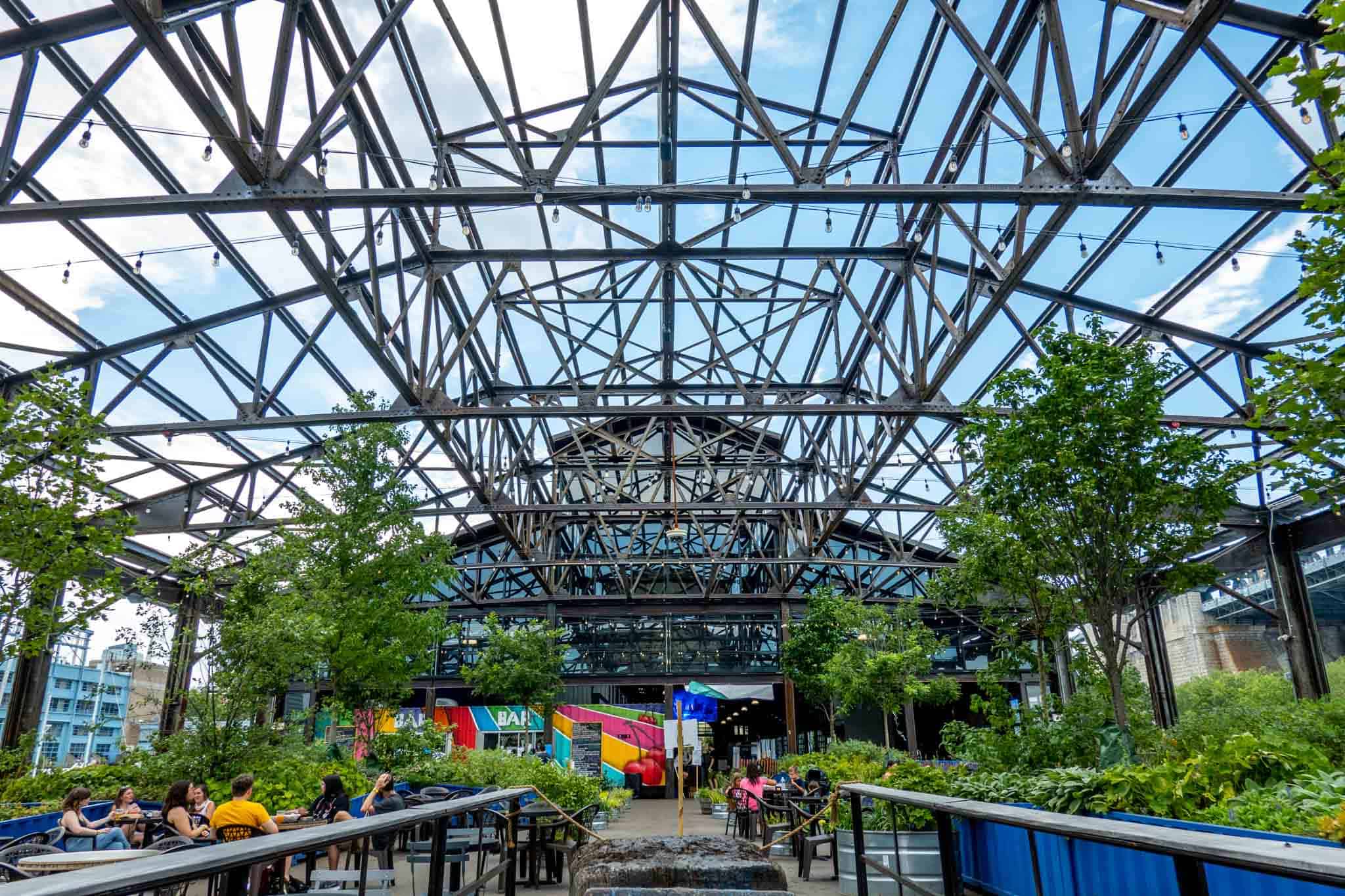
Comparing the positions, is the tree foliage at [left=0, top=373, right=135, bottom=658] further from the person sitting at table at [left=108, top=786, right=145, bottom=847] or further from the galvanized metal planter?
the galvanized metal planter

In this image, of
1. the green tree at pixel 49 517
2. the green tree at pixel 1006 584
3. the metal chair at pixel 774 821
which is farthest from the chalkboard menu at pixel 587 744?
the green tree at pixel 49 517

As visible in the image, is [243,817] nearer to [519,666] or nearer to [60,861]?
[60,861]

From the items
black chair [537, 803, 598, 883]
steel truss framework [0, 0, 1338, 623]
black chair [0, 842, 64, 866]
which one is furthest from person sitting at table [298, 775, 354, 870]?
steel truss framework [0, 0, 1338, 623]

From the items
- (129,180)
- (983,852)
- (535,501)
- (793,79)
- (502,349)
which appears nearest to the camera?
(983,852)

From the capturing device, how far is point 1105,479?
7957mm

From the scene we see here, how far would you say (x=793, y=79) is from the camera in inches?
436

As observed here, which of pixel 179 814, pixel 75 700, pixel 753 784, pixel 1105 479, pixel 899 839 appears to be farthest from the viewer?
pixel 75 700

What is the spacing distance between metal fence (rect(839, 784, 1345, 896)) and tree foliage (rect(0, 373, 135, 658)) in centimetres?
824

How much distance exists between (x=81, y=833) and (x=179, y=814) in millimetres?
1003

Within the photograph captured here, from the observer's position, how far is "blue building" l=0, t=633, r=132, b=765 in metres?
16.4

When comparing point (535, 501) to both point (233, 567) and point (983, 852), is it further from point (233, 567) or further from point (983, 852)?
point (983, 852)

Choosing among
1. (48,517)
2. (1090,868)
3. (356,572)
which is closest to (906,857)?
(1090,868)

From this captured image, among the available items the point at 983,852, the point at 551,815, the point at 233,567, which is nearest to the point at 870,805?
the point at 983,852

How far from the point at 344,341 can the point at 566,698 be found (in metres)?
15.0
